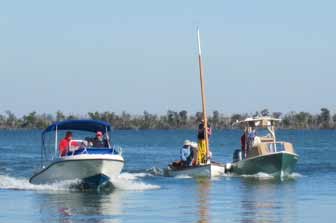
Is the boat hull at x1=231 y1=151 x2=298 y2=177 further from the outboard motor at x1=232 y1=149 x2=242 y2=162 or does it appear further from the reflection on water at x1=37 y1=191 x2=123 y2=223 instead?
the reflection on water at x1=37 y1=191 x2=123 y2=223

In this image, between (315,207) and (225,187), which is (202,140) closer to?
(225,187)

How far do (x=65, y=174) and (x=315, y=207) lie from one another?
9321 millimetres

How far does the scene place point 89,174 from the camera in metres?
36.9

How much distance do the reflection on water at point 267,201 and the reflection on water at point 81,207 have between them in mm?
3491

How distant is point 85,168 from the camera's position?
36.6 metres

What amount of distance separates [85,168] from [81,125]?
339cm

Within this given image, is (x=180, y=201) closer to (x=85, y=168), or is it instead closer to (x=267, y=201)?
(x=267, y=201)

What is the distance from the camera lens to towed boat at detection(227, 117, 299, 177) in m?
45.5

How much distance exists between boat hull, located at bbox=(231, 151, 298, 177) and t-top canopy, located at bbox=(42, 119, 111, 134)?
8331 millimetres

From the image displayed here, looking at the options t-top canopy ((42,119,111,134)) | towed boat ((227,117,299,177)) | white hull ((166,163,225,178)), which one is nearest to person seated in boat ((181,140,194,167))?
white hull ((166,163,225,178))

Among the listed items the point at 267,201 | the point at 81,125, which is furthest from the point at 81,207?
the point at 81,125

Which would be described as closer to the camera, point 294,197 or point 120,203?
point 120,203

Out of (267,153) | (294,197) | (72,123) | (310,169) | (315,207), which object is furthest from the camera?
(310,169)

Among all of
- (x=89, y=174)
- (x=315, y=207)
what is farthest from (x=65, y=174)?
(x=315, y=207)
